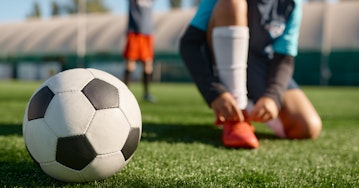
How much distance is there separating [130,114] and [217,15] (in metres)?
1.03

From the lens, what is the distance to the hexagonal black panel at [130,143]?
49.8 inches

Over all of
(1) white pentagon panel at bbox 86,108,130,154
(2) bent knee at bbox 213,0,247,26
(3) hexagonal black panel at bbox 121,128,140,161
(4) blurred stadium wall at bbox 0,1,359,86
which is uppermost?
(2) bent knee at bbox 213,0,247,26

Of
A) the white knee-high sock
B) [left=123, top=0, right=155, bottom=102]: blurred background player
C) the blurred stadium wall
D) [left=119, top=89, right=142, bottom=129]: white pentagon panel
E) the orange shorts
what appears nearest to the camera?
[left=119, top=89, right=142, bottom=129]: white pentagon panel

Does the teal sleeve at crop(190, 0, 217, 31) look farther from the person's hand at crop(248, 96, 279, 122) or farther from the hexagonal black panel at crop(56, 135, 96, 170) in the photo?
the hexagonal black panel at crop(56, 135, 96, 170)

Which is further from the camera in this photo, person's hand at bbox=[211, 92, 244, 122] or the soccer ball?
person's hand at bbox=[211, 92, 244, 122]

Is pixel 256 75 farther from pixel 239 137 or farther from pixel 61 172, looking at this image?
pixel 61 172

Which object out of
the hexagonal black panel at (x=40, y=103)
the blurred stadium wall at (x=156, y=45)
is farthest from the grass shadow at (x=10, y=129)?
the blurred stadium wall at (x=156, y=45)

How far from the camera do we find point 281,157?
1818 millimetres

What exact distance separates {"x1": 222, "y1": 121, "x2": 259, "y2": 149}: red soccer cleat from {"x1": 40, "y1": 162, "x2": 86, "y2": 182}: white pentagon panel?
3.08ft

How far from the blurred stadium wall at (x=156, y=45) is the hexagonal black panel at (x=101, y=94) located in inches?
669

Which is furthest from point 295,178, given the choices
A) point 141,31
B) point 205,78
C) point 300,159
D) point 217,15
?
point 141,31

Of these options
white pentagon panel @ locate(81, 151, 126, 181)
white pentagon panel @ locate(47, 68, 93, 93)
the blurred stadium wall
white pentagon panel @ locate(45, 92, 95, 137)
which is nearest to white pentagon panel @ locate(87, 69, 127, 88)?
white pentagon panel @ locate(47, 68, 93, 93)

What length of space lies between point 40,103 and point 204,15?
1.31 m

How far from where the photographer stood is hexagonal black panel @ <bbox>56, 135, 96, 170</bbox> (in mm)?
1177
